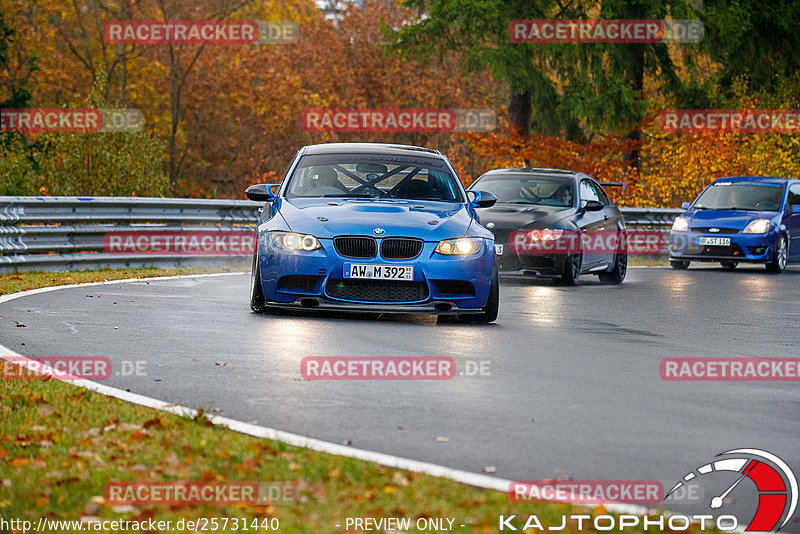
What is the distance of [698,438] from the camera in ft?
23.7

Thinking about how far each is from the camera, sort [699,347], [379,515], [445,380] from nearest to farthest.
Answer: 1. [379,515]
2. [445,380]
3. [699,347]

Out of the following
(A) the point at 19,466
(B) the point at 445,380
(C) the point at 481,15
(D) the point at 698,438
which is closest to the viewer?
(A) the point at 19,466

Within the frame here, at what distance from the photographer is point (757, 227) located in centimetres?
2569

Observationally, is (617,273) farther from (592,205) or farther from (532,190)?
(532,190)

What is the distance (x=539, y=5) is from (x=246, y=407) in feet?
102

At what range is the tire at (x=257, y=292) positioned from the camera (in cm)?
1283

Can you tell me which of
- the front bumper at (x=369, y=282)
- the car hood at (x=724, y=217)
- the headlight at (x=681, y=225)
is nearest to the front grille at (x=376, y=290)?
the front bumper at (x=369, y=282)

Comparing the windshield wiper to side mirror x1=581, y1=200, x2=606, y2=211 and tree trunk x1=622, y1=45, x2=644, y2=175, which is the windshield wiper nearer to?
side mirror x1=581, y1=200, x2=606, y2=211

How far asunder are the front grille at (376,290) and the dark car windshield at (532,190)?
313 inches

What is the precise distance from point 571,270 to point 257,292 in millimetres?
7515

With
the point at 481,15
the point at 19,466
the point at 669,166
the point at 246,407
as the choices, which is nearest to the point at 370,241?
the point at 246,407

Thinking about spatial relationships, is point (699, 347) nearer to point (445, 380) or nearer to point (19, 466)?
point (445, 380)

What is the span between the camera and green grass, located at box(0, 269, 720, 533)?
17.2ft

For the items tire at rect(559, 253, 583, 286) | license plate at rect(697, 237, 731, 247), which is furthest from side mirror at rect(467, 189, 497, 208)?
license plate at rect(697, 237, 731, 247)
